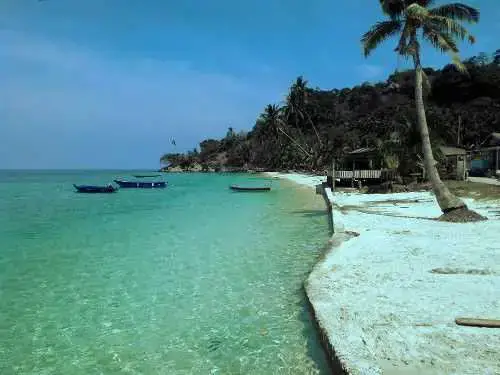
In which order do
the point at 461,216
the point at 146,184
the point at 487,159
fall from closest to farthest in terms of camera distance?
the point at 461,216 < the point at 487,159 < the point at 146,184

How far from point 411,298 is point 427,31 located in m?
12.6

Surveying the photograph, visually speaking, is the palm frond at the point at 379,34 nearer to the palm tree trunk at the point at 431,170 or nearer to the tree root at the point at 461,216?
the palm tree trunk at the point at 431,170

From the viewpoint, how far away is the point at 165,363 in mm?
5816

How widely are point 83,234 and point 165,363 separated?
13780 millimetres

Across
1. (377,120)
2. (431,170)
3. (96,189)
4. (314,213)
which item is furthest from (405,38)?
(377,120)

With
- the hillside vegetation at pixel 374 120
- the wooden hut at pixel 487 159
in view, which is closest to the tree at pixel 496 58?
the hillside vegetation at pixel 374 120

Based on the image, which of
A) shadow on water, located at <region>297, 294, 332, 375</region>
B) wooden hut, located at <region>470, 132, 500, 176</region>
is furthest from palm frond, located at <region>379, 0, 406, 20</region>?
wooden hut, located at <region>470, 132, 500, 176</region>

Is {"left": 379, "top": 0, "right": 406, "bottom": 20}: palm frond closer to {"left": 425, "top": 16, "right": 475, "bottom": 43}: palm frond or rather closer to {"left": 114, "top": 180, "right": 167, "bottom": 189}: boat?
{"left": 425, "top": 16, "right": 475, "bottom": 43}: palm frond

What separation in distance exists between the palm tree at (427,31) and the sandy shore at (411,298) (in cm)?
324

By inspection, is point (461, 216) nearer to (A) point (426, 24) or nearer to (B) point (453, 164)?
(A) point (426, 24)

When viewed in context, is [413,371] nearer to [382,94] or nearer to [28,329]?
[28,329]

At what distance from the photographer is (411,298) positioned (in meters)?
6.69

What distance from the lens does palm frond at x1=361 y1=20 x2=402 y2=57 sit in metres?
16.9

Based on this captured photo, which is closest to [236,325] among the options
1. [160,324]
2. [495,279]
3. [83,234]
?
[160,324]
